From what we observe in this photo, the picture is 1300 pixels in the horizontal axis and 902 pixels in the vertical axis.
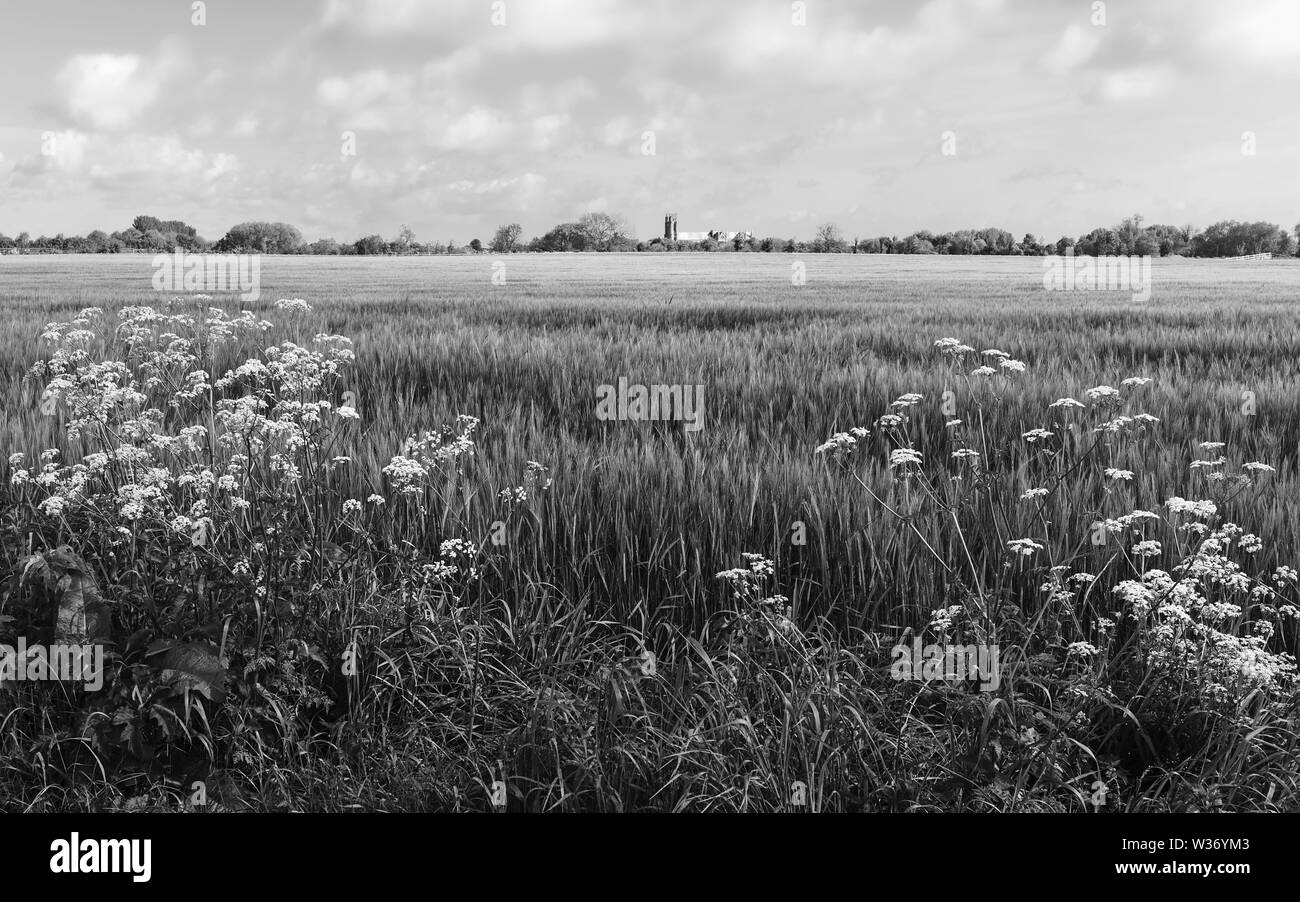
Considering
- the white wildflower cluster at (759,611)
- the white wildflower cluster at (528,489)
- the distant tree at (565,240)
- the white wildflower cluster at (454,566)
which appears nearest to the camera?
the white wildflower cluster at (759,611)

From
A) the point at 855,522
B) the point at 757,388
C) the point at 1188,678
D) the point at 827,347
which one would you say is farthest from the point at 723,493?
the point at 827,347

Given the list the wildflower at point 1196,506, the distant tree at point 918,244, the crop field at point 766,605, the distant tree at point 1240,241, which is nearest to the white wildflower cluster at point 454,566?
the crop field at point 766,605

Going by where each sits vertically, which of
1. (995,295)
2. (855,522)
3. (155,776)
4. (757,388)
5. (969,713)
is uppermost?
(995,295)

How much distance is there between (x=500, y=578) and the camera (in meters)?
3.43

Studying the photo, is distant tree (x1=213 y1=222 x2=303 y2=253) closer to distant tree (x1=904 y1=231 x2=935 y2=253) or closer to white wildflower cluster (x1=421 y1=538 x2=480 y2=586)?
distant tree (x1=904 y1=231 x2=935 y2=253)

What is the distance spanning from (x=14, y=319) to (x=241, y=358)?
23.6 ft

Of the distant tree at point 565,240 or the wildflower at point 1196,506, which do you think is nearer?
the wildflower at point 1196,506

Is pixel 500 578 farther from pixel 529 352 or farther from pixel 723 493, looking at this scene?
pixel 529 352

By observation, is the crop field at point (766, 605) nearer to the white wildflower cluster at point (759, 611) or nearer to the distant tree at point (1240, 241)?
the white wildflower cluster at point (759, 611)

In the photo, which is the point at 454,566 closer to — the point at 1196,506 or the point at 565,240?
the point at 1196,506

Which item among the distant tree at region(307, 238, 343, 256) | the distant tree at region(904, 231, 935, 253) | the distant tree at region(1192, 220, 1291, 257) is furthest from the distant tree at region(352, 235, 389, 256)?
the distant tree at region(1192, 220, 1291, 257)

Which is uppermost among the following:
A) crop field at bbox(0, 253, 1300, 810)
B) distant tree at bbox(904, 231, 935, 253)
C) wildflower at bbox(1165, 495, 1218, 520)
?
distant tree at bbox(904, 231, 935, 253)

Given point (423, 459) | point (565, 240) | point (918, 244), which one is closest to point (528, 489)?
point (423, 459)

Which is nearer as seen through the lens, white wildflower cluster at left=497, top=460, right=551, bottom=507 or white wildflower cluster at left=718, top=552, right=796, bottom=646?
white wildflower cluster at left=718, top=552, right=796, bottom=646
